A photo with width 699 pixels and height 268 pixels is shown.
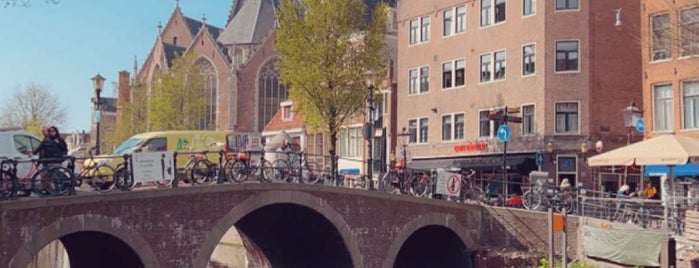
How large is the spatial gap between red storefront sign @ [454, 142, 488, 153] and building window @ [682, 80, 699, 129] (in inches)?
366

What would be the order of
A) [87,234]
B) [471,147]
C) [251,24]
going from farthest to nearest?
1. [251,24]
2. [471,147]
3. [87,234]

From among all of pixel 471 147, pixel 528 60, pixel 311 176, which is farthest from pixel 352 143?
pixel 311 176

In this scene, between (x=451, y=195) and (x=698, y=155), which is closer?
(x=698, y=155)

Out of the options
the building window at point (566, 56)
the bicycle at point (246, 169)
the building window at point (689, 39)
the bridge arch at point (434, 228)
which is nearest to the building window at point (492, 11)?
the building window at point (566, 56)

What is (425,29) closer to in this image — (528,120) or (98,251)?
(528,120)

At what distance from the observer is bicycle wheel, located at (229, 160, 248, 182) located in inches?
1005

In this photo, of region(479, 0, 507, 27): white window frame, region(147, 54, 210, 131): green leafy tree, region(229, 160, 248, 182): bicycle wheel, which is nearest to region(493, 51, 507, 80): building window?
region(479, 0, 507, 27): white window frame

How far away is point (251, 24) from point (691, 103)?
179ft

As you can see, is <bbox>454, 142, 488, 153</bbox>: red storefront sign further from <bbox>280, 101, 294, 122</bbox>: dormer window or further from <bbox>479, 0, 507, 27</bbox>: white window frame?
<bbox>280, 101, 294, 122</bbox>: dormer window

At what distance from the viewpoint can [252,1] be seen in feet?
275

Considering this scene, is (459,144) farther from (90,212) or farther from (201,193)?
(90,212)

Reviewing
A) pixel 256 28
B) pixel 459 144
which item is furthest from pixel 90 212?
pixel 256 28

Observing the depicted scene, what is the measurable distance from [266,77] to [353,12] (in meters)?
37.3

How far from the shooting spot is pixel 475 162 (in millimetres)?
39406
